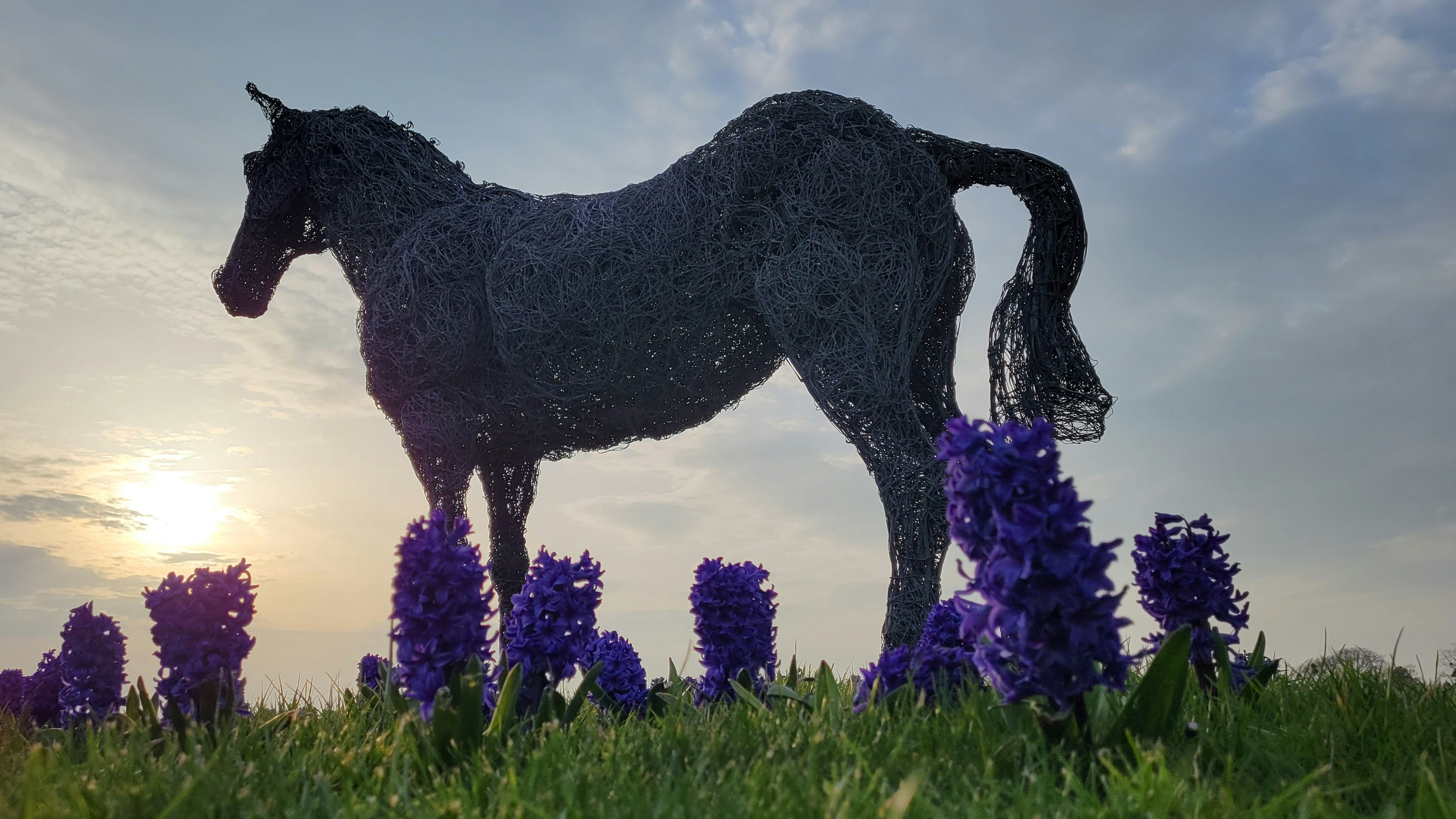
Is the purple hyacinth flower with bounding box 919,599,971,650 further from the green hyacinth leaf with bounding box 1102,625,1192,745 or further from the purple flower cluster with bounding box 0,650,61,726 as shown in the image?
the purple flower cluster with bounding box 0,650,61,726

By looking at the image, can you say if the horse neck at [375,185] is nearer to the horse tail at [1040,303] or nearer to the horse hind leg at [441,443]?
the horse hind leg at [441,443]

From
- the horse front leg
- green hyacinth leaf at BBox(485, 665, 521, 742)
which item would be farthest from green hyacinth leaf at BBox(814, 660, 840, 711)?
the horse front leg

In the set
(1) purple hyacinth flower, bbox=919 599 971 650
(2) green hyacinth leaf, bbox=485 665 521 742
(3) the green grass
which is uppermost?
(1) purple hyacinth flower, bbox=919 599 971 650

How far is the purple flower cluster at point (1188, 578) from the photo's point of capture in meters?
3.19

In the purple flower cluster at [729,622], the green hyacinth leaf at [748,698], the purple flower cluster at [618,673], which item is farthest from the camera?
the purple flower cluster at [618,673]

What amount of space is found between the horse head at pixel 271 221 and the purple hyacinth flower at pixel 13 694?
13.9 ft

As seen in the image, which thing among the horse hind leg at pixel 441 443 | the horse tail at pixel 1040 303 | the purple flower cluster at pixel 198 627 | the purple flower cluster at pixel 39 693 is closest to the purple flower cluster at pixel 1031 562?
the purple flower cluster at pixel 198 627

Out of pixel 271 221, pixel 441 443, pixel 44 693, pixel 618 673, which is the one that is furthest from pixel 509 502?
pixel 618 673

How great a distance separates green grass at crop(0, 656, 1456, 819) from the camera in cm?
Result: 220

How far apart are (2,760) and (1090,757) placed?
3.70 m

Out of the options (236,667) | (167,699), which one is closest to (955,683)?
(236,667)

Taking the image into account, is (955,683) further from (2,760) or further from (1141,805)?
(2,760)

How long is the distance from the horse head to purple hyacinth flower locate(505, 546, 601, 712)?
6.36 m

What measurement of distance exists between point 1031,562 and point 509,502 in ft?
21.8
